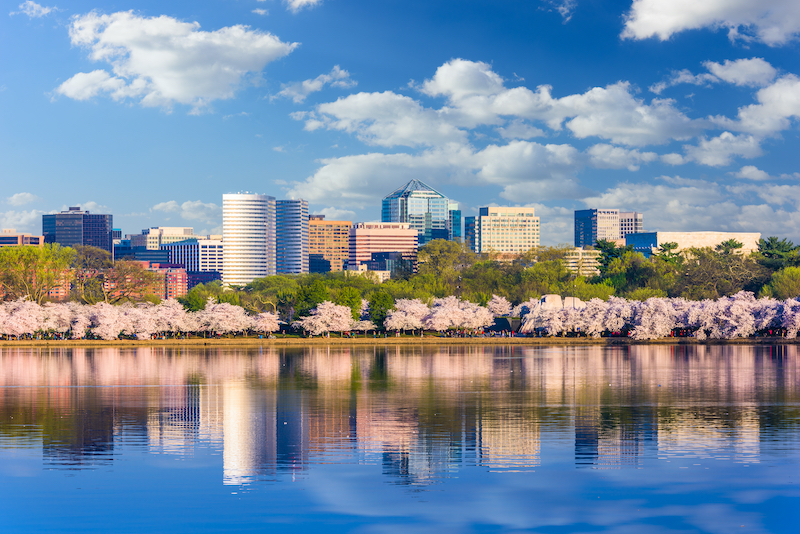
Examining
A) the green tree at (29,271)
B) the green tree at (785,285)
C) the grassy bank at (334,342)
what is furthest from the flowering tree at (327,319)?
the green tree at (785,285)

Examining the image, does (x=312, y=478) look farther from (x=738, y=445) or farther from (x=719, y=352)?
(x=719, y=352)

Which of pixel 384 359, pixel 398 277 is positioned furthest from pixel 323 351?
pixel 398 277

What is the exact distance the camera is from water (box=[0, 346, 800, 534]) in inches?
790

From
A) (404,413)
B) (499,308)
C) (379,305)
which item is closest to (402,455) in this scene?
(404,413)

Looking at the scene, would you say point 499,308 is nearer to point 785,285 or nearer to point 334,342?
point 334,342

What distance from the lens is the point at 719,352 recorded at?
83.9 metres

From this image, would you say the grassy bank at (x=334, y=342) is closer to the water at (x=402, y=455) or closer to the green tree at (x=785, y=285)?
the green tree at (x=785, y=285)

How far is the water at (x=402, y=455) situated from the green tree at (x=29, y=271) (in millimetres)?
80152

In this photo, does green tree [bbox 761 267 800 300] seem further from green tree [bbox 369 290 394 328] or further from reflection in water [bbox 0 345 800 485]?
green tree [bbox 369 290 394 328]

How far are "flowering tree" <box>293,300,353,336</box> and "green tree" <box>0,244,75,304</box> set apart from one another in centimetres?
4367

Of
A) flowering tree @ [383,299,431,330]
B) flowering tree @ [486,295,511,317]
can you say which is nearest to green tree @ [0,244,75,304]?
flowering tree @ [383,299,431,330]

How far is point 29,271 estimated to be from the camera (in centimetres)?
12631

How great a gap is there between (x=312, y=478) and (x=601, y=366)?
44.9m

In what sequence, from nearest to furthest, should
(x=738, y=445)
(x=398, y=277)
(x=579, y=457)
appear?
1. (x=579, y=457)
2. (x=738, y=445)
3. (x=398, y=277)
